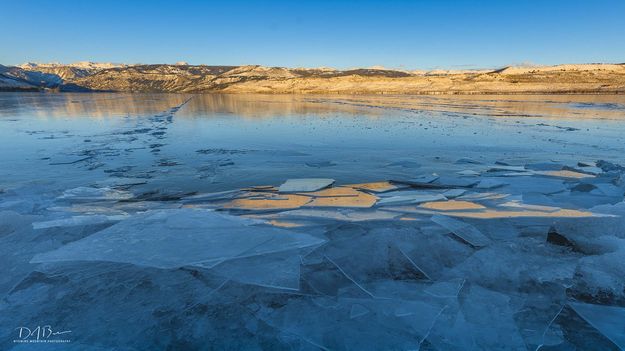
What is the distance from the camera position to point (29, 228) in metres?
3.12

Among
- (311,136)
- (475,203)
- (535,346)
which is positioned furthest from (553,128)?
(535,346)

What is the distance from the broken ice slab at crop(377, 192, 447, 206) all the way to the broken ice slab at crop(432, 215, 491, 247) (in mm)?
601

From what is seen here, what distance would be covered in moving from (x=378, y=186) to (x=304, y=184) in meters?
1.13

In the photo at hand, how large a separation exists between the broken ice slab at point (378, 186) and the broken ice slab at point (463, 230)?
1.26 metres

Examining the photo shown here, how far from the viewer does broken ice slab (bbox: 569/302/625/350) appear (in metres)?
1.79

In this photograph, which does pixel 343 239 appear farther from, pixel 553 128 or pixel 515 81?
pixel 515 81

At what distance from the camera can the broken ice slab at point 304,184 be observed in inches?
180

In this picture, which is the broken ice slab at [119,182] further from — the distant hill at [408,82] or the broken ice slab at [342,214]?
the distant hill at [408,82]

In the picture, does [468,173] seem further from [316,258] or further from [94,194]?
[94,194]

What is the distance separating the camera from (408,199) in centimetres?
412

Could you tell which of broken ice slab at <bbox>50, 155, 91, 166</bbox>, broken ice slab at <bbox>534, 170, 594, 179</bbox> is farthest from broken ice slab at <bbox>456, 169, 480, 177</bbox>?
broken ice slab at <bbox>50, 155, 91, 166</bbox>

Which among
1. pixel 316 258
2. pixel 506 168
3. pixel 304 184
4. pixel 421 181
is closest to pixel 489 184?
pixel 421 181
